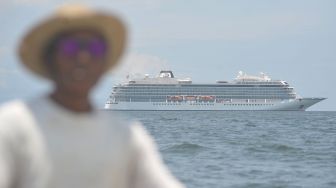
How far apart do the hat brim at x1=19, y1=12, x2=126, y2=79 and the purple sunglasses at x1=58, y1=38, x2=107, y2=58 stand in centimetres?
2

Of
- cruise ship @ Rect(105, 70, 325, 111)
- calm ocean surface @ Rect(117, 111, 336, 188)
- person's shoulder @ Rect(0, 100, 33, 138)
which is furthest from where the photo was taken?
cruise ship @ Rect(105, 70, 325, 111)

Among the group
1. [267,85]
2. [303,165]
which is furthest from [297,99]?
[303,165]

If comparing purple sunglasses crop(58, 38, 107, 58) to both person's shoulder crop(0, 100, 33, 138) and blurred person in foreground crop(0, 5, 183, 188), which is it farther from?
person's shoulder crop(0, 100, 33, 138)

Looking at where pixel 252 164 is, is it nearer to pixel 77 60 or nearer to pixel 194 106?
pixel 77 60

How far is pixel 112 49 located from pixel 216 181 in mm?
12809

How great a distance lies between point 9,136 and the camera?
154cm

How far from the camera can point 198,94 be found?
3324 inches

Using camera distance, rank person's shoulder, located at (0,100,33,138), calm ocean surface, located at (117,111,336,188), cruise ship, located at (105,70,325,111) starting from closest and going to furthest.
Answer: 1. person's shoulder, located at (0,100,33,138)
2. calm ocean surface, located at (117,111,336,188)
3. cruise ship, located at (105,70,325,111)

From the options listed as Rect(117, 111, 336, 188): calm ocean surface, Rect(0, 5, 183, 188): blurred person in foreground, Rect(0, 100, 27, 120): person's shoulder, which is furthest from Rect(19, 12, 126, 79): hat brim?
Rect(117, 111, 336, 188): calm ocean surface

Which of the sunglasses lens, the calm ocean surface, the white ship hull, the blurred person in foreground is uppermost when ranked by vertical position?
the sunglasses lens

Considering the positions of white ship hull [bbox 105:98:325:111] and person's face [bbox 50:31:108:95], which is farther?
white ship hull [bbox 105:98:325:111]

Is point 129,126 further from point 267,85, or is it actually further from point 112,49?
point 267,85

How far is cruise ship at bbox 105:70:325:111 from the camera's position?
83.3 m

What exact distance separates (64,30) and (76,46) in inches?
1.6
